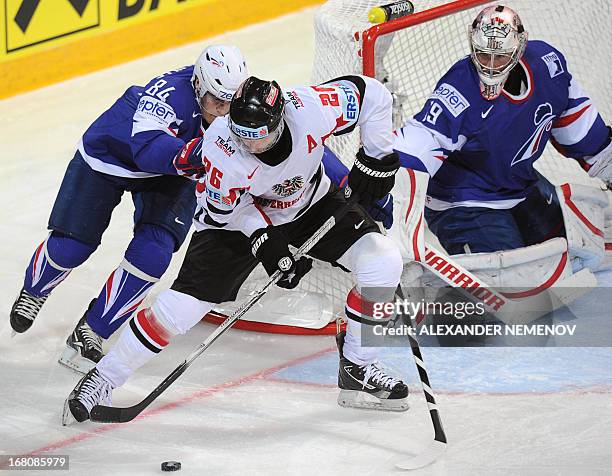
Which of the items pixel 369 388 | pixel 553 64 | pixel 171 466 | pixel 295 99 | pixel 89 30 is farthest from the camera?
pixel 89 30

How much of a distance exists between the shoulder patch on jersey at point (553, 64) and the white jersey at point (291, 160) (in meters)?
0.78

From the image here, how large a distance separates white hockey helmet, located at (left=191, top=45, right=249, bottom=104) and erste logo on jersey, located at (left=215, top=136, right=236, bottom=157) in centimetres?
42

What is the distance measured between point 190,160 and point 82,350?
2.66ft

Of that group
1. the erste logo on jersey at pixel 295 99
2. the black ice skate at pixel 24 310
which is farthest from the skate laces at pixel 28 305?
the erste logo on jersey at pixel 295 99

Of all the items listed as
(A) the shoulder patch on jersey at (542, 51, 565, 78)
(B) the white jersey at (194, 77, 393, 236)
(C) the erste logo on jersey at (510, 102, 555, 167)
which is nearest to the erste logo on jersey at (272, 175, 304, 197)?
(B) the white jersey at (194, 77, 393, 236)

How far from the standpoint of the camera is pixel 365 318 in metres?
3.84

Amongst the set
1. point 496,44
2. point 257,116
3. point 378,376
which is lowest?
point 378,376

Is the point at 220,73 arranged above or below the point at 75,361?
above

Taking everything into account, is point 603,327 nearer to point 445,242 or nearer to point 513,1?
point 445,242

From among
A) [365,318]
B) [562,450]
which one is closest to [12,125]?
[365,318]

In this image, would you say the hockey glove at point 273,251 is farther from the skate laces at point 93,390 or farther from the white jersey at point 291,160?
the skate laces at point 93,390

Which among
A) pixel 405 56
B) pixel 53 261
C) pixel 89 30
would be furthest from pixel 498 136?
pixel 89 30

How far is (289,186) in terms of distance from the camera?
372cm

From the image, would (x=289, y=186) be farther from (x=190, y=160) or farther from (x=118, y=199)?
(x=118, y=199)
